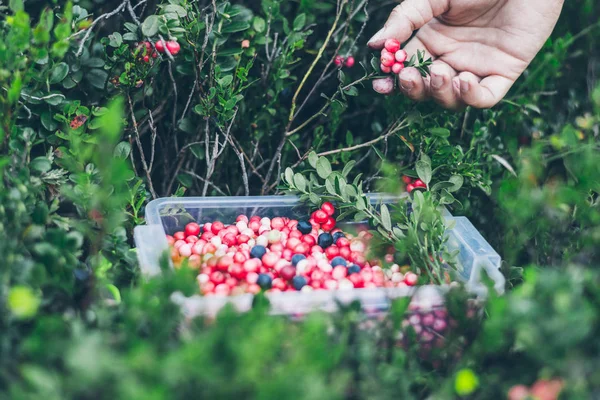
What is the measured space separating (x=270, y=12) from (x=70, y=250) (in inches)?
40.7

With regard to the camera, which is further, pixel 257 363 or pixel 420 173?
pixel 420 173

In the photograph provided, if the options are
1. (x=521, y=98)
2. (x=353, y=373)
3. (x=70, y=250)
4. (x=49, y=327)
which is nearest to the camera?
(x=49, y=327)

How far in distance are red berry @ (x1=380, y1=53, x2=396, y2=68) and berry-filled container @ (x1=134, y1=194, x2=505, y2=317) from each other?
378 millimetres

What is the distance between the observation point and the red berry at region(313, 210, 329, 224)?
181cm

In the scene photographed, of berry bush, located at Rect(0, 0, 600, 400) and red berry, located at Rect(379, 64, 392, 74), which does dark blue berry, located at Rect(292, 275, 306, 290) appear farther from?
red berry, located at Rect(379, 64, 392, 74)

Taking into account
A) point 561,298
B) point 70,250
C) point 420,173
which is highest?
point 561,298

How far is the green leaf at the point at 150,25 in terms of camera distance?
168 cm

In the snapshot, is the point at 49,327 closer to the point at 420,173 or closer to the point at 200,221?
the point at 200,221

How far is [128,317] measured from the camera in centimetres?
100

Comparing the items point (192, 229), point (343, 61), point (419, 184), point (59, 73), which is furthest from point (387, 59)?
point (59, 73)

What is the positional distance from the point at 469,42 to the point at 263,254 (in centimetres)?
93

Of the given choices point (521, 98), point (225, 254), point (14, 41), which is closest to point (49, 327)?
point (14, 41)

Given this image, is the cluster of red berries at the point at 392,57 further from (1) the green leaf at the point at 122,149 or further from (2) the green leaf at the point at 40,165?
(2) the green leaf at the point at 40,165

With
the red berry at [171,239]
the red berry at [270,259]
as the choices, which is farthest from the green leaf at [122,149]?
the red berry at [270,259]
